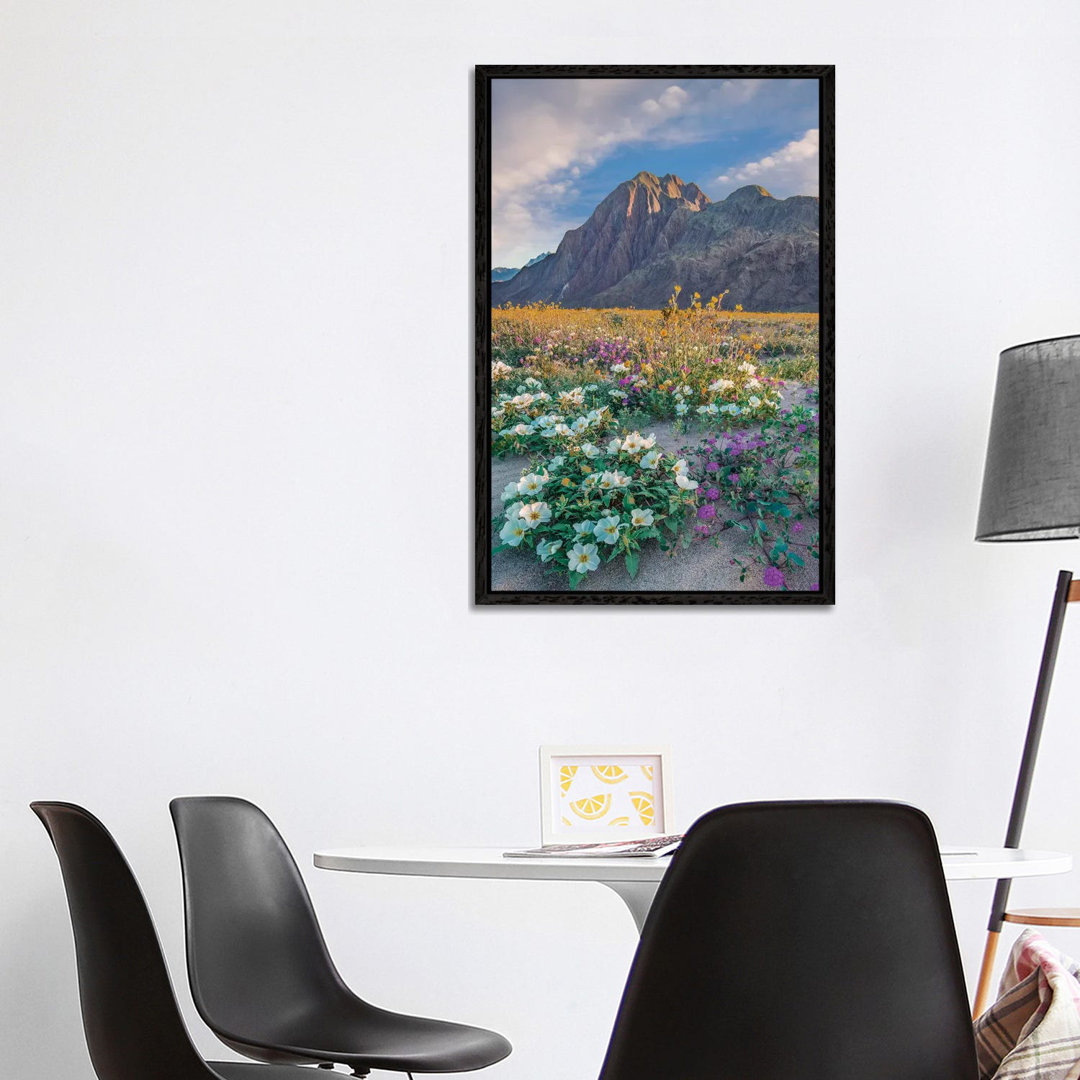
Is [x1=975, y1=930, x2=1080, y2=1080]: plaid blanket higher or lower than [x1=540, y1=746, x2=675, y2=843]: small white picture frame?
→ lower

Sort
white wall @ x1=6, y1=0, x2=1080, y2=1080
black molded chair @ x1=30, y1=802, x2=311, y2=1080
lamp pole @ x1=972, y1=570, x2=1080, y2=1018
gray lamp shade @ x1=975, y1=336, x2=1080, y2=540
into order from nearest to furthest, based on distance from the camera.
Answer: black molded chair @ x1=30, y1=802, x2=311, y2=1080
gray lamp shade @ x1=975, y1=336, x2=1080, y2=540
lamp pole @ x1=972, y1=570, x2=1080, y2=1018
white wall @ x1=6, y1=0, x2=1080, y2=1080

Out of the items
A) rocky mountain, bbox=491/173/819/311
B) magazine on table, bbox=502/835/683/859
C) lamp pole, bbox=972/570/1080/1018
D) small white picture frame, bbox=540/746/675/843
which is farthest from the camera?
rocky mountain, bbox=491/173/819/311

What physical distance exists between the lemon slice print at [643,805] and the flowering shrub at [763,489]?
0.85 meters

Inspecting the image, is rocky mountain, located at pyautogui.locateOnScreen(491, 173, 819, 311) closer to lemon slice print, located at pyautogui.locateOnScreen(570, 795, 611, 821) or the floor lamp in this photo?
the floor lamp

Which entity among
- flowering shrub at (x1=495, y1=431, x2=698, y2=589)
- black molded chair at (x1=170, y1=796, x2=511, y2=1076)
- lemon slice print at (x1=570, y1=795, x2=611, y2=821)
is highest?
flowering shrub at (x1=495, y1=431, x2=698, y2=589)

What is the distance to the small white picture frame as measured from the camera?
1.93 meters

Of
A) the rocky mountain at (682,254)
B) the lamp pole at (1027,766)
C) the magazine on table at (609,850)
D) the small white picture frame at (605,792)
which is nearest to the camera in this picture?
the magazine on table at (609,850)

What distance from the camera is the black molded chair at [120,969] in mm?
1560

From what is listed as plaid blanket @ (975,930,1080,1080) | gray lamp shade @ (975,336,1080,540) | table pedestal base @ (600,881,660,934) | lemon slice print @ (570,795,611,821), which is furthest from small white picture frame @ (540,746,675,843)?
gray lamp shade @ (975,336,1080,540)

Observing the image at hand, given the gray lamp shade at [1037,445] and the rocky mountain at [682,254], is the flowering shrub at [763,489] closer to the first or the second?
the rocky mountain at [682,254]

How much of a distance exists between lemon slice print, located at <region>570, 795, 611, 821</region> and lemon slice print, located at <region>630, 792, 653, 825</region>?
0.04 metres

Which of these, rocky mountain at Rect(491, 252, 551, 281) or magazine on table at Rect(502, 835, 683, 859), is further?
rocky mountain at Rect(491, 252, 551, 281)

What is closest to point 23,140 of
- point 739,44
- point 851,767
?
point 739,44

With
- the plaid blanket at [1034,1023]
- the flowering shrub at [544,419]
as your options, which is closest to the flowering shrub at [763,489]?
the flowering shrub at [544,419]
